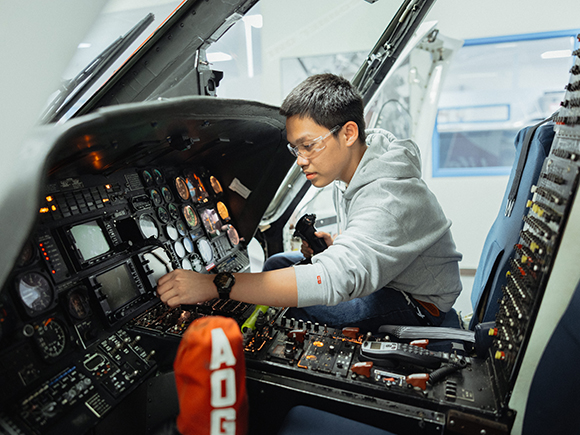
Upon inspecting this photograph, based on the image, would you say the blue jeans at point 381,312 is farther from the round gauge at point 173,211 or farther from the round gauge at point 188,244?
the round gauge at point 173,211

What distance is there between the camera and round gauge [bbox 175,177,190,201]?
2073mm

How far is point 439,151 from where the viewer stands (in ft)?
16.2

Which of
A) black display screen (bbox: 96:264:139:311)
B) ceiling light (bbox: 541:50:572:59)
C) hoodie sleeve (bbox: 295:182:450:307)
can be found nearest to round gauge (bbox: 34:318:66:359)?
black display screen (bbox: 96:264:139:311)

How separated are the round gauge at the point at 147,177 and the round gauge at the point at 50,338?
850 millimetres

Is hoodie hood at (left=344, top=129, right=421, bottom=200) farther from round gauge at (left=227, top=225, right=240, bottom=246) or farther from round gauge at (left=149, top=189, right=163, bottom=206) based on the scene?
round gauge at (left=227, top=225, right=240, bottom=246)

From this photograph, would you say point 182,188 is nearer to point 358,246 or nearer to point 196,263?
point 196,263

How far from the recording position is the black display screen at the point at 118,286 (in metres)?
1.39

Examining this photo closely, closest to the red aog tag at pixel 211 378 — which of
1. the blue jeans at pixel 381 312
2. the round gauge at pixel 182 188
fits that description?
the blue jeans at pixel 381 312

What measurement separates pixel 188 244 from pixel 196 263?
11 centimetres

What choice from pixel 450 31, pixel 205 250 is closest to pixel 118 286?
pixel 205 250

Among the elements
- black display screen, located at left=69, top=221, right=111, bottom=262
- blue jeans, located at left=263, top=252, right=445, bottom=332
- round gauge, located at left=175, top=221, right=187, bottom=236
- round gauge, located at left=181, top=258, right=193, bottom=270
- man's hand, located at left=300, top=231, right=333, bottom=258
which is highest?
black display screen, located at left=69, top=221, right=111, bottom=262

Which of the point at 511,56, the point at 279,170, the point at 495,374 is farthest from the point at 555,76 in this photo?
the point at 495,374

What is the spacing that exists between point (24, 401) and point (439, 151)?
4920 millimetres

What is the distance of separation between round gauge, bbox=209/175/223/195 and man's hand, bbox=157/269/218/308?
120cm
